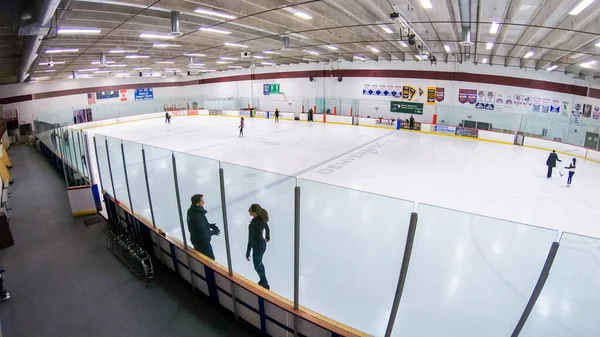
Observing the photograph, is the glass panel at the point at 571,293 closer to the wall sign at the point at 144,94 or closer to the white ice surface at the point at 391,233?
the white ice surface at the point at 391,233

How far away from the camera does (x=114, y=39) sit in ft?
42.1

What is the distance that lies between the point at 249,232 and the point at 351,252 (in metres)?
1.44

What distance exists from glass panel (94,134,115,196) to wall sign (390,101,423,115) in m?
20.7

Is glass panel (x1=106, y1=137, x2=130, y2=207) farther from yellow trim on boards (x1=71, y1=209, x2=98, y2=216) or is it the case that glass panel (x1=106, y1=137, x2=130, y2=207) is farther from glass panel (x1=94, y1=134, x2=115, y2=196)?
yellow trim on boards (x1=71, y1=209, x2=98, y2=216)

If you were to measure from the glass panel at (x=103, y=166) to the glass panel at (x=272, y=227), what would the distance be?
4.37 meters

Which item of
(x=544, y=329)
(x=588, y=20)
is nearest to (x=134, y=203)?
(x=544, y=329)

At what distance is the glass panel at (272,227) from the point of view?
148 inches

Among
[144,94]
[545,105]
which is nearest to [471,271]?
[545,105]

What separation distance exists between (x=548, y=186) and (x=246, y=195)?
1057cm

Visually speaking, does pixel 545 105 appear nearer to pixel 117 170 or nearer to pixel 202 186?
pixel 202 186

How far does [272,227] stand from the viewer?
→ 166 inches

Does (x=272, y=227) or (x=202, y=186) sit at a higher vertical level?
(x=202, y=186)

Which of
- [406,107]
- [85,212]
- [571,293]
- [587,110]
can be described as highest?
[406,107]

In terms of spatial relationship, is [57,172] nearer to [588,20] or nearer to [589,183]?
[588,20]
